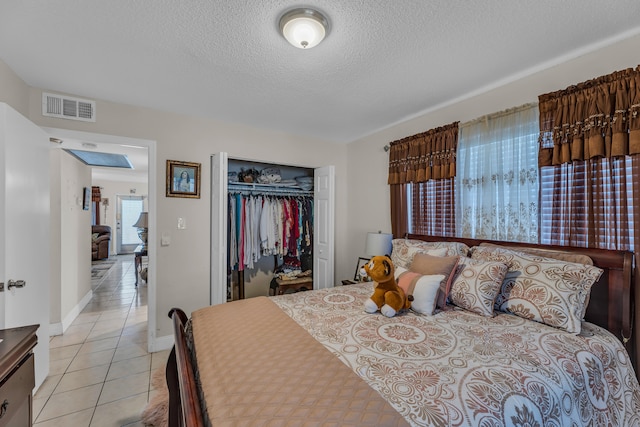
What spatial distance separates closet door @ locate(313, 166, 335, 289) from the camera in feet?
11.5

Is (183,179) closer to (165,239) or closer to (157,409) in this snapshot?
(165,239)

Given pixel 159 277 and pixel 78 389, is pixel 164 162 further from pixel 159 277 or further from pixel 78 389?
pixel 78 389

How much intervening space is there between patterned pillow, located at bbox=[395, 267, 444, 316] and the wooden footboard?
133cm

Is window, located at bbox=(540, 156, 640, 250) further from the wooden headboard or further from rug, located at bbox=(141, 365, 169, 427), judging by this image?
rug, located at bbox=(141, 365, 169, 427)

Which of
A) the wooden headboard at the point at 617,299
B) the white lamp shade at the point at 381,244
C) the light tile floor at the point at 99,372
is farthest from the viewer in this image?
the white lamp shade at the point at 381,244

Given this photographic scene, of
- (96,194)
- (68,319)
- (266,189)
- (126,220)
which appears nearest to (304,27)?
(266,189)

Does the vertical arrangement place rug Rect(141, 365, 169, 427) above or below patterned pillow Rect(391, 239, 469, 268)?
below

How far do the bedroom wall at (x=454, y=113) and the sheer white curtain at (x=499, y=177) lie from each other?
0.15 m

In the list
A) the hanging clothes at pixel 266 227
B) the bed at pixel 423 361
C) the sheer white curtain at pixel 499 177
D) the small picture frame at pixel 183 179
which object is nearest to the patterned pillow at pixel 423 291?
the bed at pixel 423 361

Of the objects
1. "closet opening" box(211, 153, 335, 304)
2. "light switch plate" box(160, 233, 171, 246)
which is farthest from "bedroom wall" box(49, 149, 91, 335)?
"closet opening" box(211, 153, 335, 304)

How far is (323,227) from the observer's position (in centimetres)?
360

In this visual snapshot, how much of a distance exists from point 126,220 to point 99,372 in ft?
26.2

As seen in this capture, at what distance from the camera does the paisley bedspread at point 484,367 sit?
0.97 m

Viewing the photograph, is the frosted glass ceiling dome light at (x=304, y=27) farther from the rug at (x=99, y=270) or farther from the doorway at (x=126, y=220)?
the doorway at (x=126, y=220)
